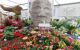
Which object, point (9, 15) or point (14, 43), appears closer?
point (14, 43)

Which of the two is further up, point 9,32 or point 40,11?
point 40,11

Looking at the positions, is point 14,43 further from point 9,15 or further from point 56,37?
point 9,15

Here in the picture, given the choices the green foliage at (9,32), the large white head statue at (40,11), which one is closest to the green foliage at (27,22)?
the large white head statue at (40,11)

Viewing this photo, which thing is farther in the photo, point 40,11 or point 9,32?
point 40,11

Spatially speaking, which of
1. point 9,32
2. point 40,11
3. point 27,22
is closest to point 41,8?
point 40,11

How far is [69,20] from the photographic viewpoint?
77.4 inches

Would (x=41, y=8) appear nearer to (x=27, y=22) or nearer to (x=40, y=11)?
(x=40, y=11)

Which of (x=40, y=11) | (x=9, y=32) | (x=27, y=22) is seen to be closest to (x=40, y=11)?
(x=40, y=11)

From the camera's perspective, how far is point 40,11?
5.66ft

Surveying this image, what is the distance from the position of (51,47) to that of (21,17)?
670 mm

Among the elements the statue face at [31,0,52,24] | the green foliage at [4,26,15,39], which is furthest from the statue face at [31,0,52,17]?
the green foliage at [4,26,15,39]

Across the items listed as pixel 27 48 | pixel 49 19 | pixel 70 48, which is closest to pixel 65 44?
pixel 70 48

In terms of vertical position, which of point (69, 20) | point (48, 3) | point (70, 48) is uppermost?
point (48, 3)

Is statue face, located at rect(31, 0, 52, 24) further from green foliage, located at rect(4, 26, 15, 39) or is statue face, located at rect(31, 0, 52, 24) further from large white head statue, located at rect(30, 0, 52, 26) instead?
green foliage, located at rect(4, 26, 15, 39)
